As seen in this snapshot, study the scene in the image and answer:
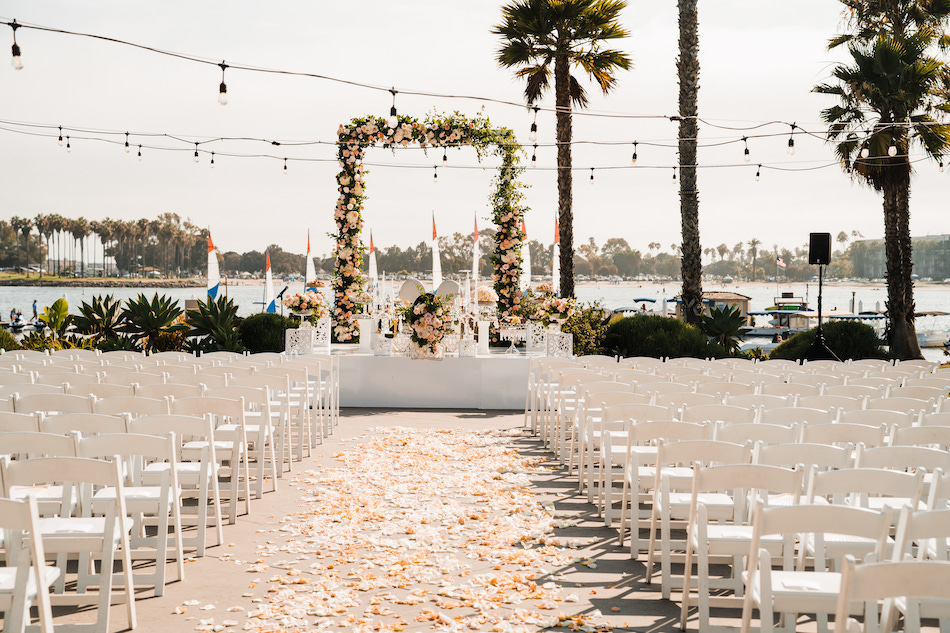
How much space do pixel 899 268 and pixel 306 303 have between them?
43.3ft

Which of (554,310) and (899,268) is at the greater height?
(899,268)

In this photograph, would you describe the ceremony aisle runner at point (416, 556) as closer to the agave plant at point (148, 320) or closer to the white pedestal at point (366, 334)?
the white pedestal at point (366, 334)

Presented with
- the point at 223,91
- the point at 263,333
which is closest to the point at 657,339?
the point at 263,333

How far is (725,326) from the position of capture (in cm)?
1370

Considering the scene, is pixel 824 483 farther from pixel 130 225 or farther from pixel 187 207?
pixel 130 225

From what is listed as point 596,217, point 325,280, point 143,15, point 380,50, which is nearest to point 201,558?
point 325,280

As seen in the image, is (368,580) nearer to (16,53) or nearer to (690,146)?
(16,53)

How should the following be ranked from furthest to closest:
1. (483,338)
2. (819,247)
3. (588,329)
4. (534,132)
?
(588,329) < (819,247) < (483,338) < (534,132)

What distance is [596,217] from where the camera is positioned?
81.7 m

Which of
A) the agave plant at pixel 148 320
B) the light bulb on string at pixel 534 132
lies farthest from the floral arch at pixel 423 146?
the agave plant at pixel 148 320

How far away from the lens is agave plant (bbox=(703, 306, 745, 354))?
44.8ft

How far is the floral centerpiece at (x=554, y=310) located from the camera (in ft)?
39.6

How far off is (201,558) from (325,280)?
351 inches

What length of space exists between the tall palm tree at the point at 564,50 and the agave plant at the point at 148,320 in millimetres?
7822
